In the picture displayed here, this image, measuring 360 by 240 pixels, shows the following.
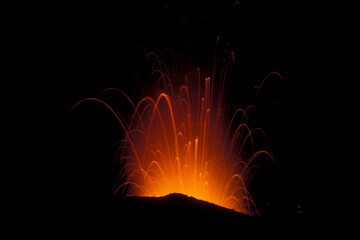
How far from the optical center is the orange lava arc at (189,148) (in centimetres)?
1348

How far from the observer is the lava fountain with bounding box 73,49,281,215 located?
13.6m

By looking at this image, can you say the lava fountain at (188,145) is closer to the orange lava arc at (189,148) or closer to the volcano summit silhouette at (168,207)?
the orange lava arc at (189,148)

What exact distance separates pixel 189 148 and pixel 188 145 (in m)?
0.29

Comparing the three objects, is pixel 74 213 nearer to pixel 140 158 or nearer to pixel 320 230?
pixel 320 230

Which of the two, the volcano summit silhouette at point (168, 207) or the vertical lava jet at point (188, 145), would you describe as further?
the vertical lava jet at point (188, 145)

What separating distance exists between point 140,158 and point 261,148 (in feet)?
21.7

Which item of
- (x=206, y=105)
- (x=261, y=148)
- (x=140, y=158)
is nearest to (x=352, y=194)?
(x=261, y=148)

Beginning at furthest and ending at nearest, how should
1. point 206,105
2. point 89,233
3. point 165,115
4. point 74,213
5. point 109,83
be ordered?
1. point 109,83
2. point 165,115
3. point 206,105
4. point 74,213
5. point 89,233

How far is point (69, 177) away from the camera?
57.0 ft

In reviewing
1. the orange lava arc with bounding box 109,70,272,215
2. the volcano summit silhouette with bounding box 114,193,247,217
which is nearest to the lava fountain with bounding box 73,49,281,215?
the orange lava arc with bounding box 109,70,272,215

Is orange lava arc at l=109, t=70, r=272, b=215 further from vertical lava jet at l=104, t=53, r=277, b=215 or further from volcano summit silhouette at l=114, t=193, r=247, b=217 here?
volcano summit silhouette at l=114, t=193, r=247, b=217

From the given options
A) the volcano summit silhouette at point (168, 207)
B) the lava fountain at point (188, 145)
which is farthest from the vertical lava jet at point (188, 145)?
the volcano summit silhouette at point (168, 207)

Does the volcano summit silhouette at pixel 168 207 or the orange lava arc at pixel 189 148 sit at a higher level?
the orange lava arc at pixel 189 148

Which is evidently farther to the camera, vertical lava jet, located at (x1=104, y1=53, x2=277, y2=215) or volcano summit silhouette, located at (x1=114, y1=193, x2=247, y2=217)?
vertical lava jet, located at (x1=104, y1=53, x2=277, y2=215)
